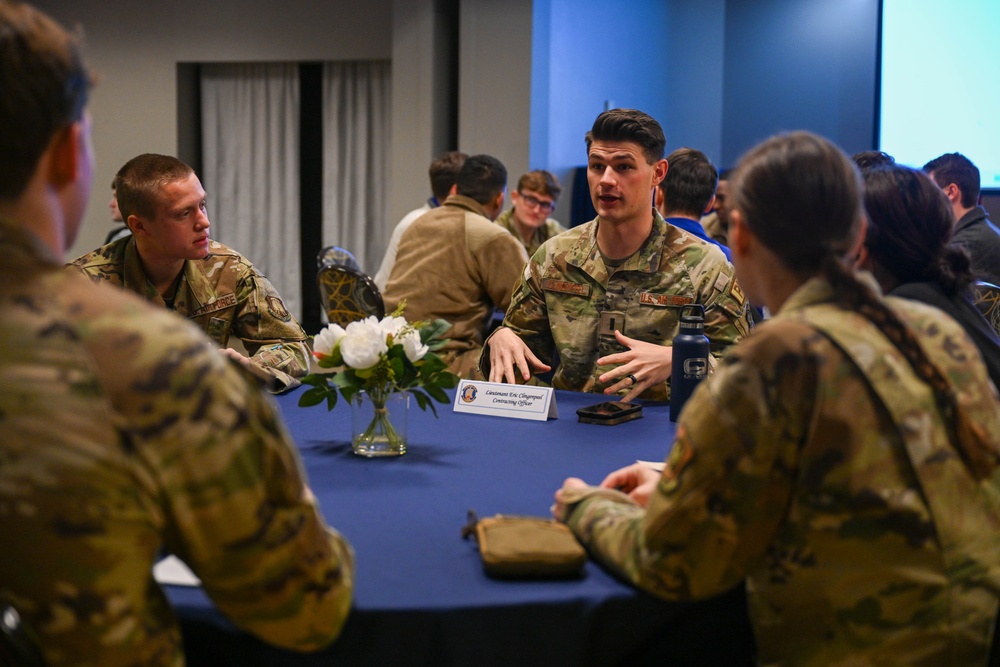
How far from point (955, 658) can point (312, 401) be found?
122 centimetres

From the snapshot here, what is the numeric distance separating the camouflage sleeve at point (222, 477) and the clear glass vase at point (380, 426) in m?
0.79

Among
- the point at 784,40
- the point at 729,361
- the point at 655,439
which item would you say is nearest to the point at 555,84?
the point at 784,40

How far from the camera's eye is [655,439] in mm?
2115

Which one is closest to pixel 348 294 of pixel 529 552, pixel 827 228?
pixel 529 552

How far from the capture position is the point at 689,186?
4.00 meters

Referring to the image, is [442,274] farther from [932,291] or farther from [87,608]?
[87,608]

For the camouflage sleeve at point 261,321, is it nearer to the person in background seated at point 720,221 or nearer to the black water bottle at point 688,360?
the black water bottle at point 688,360

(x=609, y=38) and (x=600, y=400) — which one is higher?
(x=609, y=38)

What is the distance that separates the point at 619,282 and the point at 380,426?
113 cm

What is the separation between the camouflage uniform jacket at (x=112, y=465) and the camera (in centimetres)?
97

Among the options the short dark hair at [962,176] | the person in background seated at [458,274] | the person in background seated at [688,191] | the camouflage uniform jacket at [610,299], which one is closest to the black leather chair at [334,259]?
the person in background seated at [458,274]

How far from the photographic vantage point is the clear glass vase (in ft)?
6.30

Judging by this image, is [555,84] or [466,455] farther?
[555,84]

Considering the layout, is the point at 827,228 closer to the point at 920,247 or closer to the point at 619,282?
the point at 920,247
